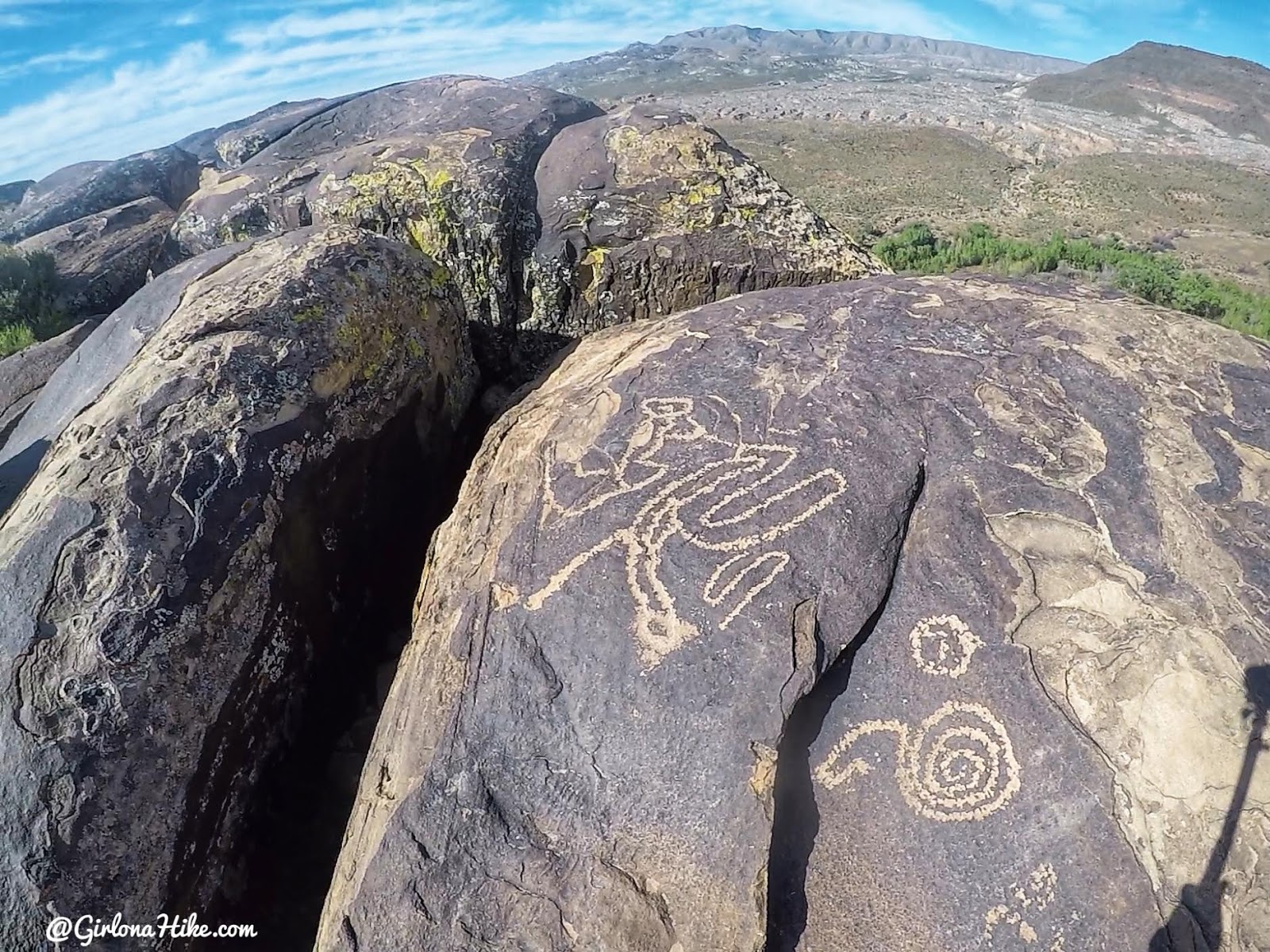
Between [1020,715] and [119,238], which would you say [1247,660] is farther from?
[119,238]

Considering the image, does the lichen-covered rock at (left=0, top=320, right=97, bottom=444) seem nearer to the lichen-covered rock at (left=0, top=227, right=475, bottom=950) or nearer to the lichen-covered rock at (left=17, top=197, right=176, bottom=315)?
the lichen-covered rock at (left=17, top=197, right=176, bottom=315)

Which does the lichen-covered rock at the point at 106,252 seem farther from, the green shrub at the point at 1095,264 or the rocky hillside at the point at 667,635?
the green shrub at the point at 1095,264

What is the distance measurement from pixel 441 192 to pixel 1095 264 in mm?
14053

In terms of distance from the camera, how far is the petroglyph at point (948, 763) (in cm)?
202

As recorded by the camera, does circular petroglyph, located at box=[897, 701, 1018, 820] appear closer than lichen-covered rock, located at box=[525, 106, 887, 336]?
Yes

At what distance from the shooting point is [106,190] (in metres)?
10.9

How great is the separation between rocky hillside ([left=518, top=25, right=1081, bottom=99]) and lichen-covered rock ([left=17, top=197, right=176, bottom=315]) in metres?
61.9

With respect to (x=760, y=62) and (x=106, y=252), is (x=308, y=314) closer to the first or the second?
(x=106, y=252)

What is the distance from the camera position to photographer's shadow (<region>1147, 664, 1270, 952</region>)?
184cm

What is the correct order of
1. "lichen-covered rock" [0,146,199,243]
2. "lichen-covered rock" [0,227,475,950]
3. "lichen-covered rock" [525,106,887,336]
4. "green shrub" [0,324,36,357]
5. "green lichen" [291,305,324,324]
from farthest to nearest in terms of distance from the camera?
"lichen-covered rock" [0,146,199,243], "green shrub" [0,324,36,357], "lichen-covered rock" [525,106,887,336], "green lichen" [291,305,324,324], "lichen-covered rock" [0,227,475,950]

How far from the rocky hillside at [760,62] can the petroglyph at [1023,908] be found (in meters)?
69.5

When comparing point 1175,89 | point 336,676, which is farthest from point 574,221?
point 1175,89

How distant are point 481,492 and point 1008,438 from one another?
5.49ft

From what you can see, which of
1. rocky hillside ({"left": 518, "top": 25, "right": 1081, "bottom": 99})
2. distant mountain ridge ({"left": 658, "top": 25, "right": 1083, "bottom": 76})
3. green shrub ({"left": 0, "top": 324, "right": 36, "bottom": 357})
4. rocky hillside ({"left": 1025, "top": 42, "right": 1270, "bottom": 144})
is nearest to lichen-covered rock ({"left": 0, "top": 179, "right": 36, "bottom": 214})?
green shrub ({"left": 0, "top": 324, "right": 36, "bottom": 357})
